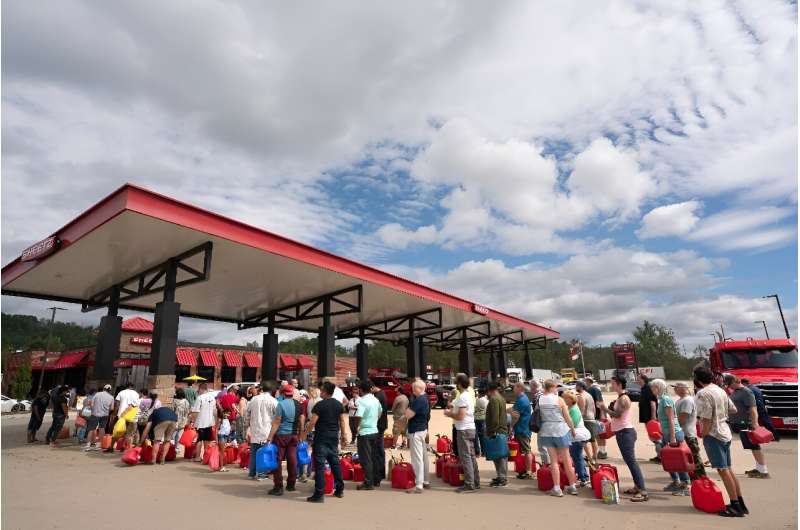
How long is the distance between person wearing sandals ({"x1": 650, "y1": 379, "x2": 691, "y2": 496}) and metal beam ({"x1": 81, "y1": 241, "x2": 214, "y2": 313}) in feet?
33.6

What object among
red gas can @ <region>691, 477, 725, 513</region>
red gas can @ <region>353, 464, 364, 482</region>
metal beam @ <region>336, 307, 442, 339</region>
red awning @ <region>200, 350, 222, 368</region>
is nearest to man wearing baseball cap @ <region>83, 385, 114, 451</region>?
red gas can @ <region>353, 464, 364, 482</region>

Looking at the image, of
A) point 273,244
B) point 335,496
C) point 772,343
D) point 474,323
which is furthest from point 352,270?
point 474,323

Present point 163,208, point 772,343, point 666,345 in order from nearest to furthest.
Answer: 1. point 163,208
2. point 772,343
3. point 666,345

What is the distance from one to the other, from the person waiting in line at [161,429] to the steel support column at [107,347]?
669cm

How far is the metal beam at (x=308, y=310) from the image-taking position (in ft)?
58.5

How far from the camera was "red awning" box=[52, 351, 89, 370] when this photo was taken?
3429cm

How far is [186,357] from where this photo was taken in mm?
34094

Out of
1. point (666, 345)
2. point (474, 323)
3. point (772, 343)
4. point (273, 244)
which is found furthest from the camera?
point (666, 345)

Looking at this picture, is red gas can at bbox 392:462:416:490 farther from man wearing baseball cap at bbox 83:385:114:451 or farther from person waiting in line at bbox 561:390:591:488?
man wearing baseball cap at bbox 83:385:114:451

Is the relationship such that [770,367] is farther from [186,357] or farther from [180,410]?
[186,357]

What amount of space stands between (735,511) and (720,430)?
3.10ft

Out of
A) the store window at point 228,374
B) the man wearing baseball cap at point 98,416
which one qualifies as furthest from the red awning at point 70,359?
the man wearing baseball cap at point 98,416

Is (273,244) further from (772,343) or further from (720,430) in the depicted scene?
(772,343)

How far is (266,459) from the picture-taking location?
21.6ft
